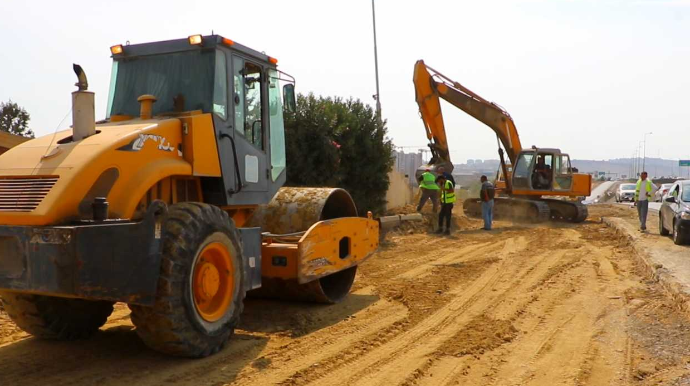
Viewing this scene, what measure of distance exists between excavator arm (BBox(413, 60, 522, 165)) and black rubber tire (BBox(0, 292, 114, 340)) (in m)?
16.1

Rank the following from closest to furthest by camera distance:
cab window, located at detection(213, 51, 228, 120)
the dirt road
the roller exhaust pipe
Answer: the dirt road, the roller exhaust pipe, cab window, located at detection(213, 51, 228, 120)

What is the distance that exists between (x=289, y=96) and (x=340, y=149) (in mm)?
8540

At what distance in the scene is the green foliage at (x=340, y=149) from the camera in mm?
14617

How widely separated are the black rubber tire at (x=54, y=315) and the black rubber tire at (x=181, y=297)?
1163 mm

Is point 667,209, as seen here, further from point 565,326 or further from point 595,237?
point 565,326

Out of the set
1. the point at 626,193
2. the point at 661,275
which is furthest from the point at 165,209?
the point at 626,193

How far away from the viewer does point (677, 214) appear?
1395cm

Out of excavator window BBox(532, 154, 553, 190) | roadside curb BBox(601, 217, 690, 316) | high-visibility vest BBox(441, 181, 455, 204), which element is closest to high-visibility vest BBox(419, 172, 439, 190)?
high-visibility vest BBox(441, 181, 455, 204)

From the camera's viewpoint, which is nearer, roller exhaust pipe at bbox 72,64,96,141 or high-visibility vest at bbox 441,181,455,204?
roller exhaust pipe at bbox 72,64,96,141

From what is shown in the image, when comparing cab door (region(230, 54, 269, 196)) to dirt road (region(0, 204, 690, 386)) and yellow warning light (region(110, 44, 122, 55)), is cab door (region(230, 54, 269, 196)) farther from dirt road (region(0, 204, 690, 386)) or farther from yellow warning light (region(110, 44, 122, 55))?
dirt road (region(0, 204, 690, 386))

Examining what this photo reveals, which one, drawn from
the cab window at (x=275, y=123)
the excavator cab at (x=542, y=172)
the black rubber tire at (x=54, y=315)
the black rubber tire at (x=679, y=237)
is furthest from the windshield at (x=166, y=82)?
the excavator cab at (x=542, y=172)

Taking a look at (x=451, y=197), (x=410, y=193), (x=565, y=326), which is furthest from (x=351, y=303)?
(x=410, y=193)

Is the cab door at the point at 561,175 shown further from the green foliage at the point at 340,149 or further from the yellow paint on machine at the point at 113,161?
the yellow paint on machine at the point at 113,161

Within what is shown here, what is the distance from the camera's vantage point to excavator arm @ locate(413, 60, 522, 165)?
21.1 m
